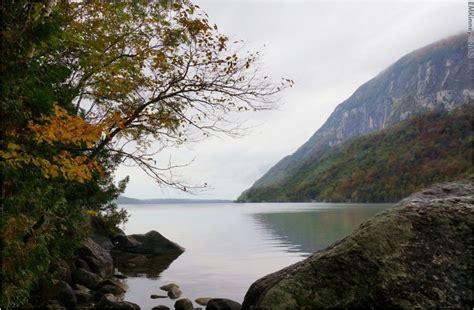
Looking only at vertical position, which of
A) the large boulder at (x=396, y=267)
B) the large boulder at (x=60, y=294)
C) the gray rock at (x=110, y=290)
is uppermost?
the large boulder at (x=396, y=267)

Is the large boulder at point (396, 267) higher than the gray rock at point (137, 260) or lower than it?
higher

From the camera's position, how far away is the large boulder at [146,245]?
3916cm

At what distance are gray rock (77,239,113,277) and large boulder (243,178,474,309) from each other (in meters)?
17.9

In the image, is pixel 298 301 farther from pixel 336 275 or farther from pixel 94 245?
pixel 94 245

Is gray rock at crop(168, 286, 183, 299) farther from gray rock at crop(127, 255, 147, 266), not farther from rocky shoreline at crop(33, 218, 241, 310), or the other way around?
gray rock at crop(127, 255, 147, 266)

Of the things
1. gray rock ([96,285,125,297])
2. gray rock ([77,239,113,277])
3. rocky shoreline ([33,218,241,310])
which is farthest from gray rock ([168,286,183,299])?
gray rock ([77,239,113,277])

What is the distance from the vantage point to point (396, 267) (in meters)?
8.27

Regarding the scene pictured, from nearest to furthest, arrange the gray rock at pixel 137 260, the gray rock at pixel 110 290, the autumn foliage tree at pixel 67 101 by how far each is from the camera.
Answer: the autumn foliage tree at pixel 67 101
the gray rock at pixel 110 290
the gray rock at pixel 137 260

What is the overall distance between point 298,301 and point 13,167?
226 inches

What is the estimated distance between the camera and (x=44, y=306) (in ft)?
48.6

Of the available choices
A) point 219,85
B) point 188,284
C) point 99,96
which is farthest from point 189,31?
point 188,284

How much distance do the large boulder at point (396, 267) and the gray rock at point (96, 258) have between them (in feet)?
58.7

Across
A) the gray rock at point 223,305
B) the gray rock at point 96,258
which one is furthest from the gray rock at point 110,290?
the gray rock at point 223,305

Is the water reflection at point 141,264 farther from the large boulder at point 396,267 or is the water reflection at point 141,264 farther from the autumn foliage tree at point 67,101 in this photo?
the large boulder at point 396,267
